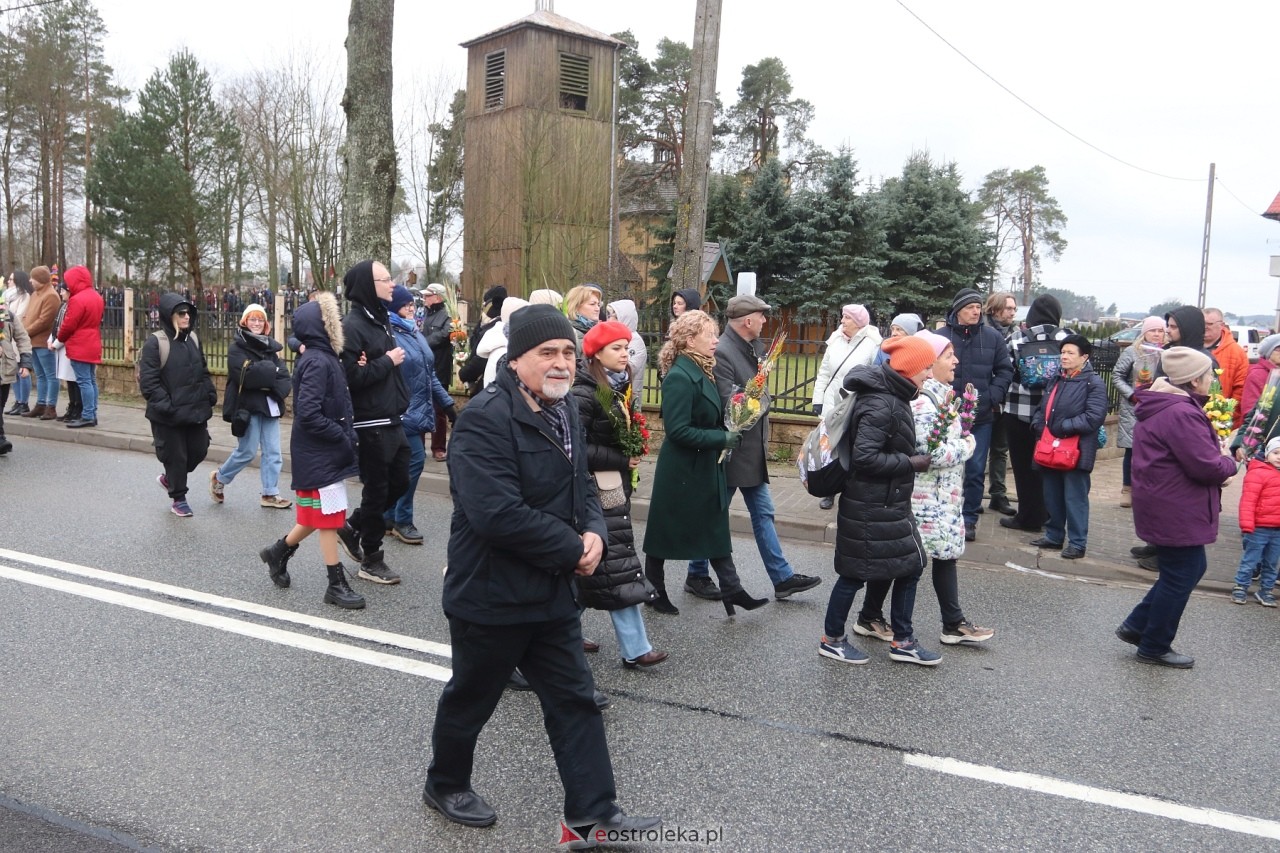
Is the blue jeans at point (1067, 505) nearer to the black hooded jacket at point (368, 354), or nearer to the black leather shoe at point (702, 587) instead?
the black leather shoe at point (702, 587)

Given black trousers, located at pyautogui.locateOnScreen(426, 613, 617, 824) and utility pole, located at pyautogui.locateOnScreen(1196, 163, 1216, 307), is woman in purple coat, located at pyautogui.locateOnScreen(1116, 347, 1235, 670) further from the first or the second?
utility pole, located at pyautogui.locateOnScreen(1196, 163, 1216, 307)

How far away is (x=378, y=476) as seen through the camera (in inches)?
252

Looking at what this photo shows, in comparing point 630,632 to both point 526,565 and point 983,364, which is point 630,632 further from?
point 983,364

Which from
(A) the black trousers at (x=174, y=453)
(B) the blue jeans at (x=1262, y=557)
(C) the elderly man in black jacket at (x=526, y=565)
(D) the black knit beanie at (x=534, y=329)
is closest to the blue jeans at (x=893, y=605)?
(C) the elderly man in black jacket at (x=526, y=565)

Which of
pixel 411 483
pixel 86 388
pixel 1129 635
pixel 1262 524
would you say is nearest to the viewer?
pixel 1129 635

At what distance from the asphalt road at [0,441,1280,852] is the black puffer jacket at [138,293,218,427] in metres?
1.76

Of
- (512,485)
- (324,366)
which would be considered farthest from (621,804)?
(324,366)

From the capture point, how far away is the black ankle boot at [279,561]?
624 cm

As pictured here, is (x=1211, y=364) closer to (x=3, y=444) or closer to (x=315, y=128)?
(x=3, y=444)

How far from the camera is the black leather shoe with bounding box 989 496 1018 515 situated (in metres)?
9.08

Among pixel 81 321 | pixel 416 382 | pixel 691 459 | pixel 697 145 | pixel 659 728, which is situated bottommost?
pixel 659 728

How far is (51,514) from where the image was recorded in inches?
317

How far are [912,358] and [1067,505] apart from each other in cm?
339

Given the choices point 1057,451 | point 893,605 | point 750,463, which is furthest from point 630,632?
point 1057,451
